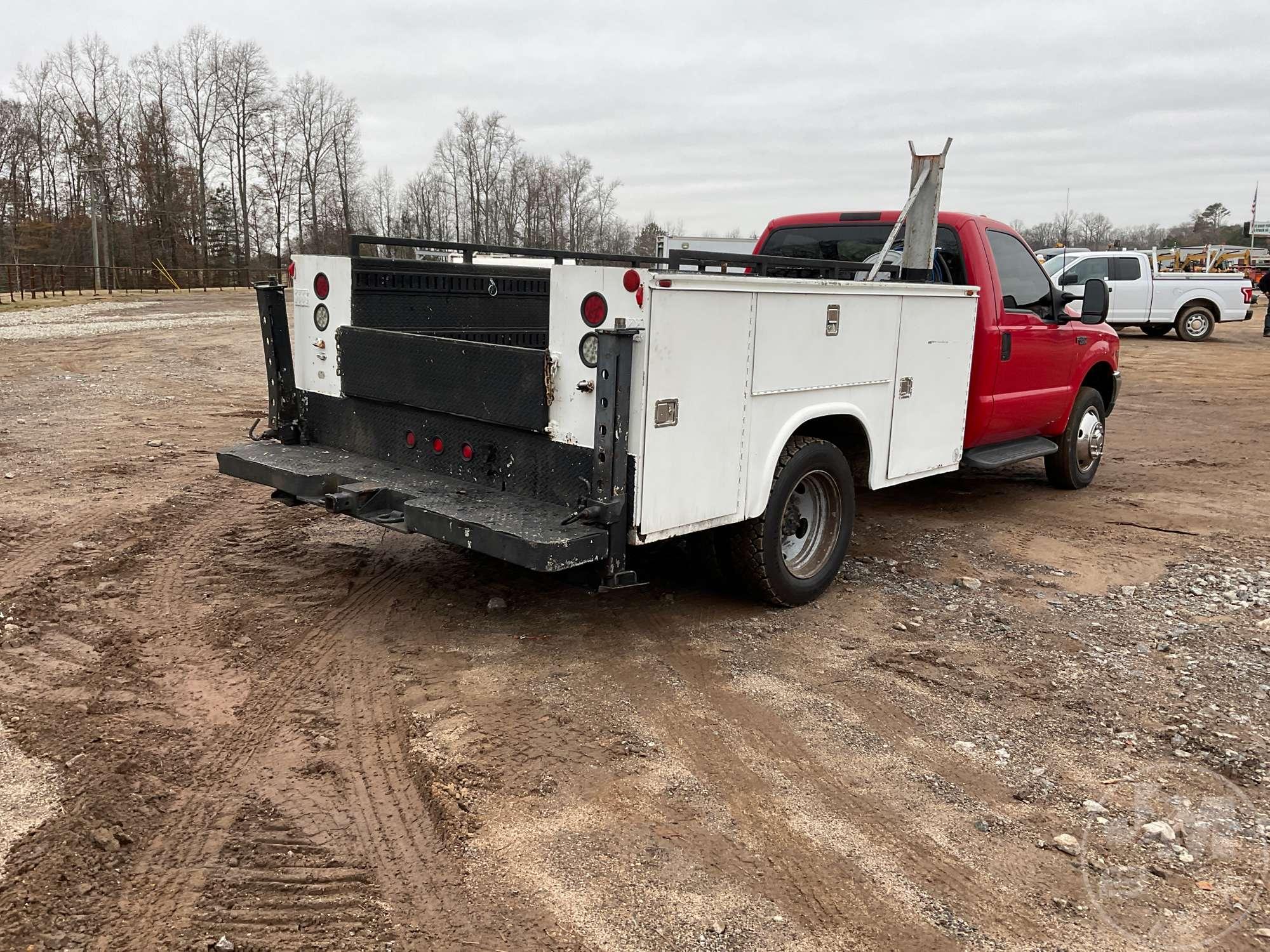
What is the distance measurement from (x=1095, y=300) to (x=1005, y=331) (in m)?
1.15

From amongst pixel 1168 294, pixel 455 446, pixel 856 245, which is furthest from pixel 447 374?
pixel 1168 294

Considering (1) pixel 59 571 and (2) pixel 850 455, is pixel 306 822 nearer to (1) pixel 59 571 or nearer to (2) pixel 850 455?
(1) pixel 59 571

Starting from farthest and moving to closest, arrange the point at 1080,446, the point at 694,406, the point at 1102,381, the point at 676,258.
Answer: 1. the point at 1102,381
2. the point at 1080,446
3. the point at 676,258
4. the point at 694,406

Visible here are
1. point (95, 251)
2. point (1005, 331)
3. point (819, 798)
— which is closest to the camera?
point (819, 798)

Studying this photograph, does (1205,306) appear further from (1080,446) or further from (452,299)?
(452,299)

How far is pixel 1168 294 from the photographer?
76.7 feet

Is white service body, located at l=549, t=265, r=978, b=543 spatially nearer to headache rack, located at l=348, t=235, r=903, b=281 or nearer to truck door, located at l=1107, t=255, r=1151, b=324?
headache rack, located at l=348, t=235, r=903, b=281

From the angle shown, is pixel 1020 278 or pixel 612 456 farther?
pixel 1020 278

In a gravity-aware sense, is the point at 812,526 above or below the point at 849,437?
below

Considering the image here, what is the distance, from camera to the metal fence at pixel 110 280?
34.7 metres

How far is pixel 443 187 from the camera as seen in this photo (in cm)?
7044

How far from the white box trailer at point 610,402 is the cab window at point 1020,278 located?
0.84 metres

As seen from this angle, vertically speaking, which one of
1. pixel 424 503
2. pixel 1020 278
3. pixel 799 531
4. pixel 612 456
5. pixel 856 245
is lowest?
pixel 799 531

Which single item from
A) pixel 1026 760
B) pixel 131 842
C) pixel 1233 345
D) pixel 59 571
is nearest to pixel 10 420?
pixel 59 571
